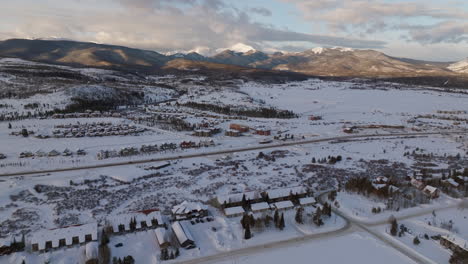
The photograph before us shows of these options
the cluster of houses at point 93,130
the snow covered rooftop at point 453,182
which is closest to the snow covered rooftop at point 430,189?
the snow covered rooftop at point 453,182

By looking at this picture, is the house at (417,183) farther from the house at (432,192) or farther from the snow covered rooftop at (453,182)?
the snow covered rooftop at (453,182)

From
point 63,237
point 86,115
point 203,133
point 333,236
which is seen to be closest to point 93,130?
point 86,115

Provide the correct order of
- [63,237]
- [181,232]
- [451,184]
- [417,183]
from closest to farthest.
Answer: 1. [63,237]
2. [181,232]
3. [451,184]
4. [417,183]

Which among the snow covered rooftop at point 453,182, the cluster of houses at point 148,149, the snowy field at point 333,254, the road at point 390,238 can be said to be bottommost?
the snowy field at point 333,254

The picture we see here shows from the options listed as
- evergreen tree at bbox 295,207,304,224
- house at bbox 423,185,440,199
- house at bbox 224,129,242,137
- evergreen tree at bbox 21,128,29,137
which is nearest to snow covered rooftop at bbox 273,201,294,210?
evergreen tree at bbox 295,207,304,224

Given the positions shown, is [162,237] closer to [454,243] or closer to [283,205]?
[283,205]

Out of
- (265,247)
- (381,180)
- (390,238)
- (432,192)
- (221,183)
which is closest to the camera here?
(265,247)

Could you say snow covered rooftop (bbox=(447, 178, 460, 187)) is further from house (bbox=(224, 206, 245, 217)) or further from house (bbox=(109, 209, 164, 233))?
house (bbox=(109, 209, 164, 233))
